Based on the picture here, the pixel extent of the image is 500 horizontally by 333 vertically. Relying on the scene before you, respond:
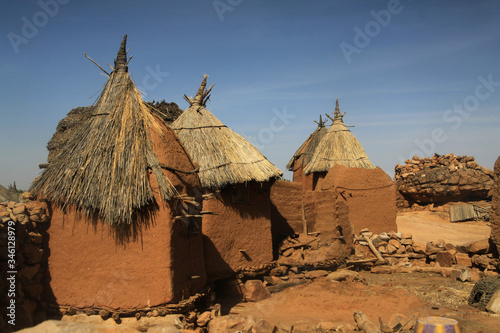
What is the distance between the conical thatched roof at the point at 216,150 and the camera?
34.4 ft

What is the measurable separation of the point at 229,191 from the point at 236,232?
0.99 m

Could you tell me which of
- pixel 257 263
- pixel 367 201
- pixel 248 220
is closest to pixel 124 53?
pixel 248 220

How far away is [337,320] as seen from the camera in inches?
342

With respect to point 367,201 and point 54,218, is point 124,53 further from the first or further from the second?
point 367,201

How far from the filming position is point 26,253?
22.2ft

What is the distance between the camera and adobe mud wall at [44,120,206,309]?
698cm

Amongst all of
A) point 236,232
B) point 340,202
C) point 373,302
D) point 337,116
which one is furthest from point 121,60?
point 337,116

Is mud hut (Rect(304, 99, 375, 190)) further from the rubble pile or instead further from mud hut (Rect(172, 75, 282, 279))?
mud hut (Rect(172, 75, 282, 279))

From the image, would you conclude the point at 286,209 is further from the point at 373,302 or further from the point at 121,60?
the point at 121,60

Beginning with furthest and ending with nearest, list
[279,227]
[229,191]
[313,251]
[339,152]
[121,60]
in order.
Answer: [339,152]
[279,227]
[313,251]
[229,191]
[121,60]

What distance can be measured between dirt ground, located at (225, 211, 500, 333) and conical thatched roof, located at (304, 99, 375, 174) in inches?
202

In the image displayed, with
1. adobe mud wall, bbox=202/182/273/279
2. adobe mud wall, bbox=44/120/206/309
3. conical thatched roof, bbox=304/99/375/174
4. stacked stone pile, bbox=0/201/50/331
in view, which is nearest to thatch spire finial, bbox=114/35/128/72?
adobe mud wall, bbox=44/120/206/309

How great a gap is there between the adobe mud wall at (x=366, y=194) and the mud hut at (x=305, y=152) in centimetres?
577

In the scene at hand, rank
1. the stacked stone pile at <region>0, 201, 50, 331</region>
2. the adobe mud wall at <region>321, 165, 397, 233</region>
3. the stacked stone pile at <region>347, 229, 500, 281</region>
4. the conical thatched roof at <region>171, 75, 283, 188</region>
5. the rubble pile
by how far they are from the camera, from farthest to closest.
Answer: the adobe mud wall at <region>321, 165, 397, 233</region>, the rubble pile, the stacked stone pile at <region>347, 229, 500, 281</region>, the conical thatched roof at <region>171, 75, 283, 188</region>, the stacked stone pile at <region>0, 201, 50, 331</region>
